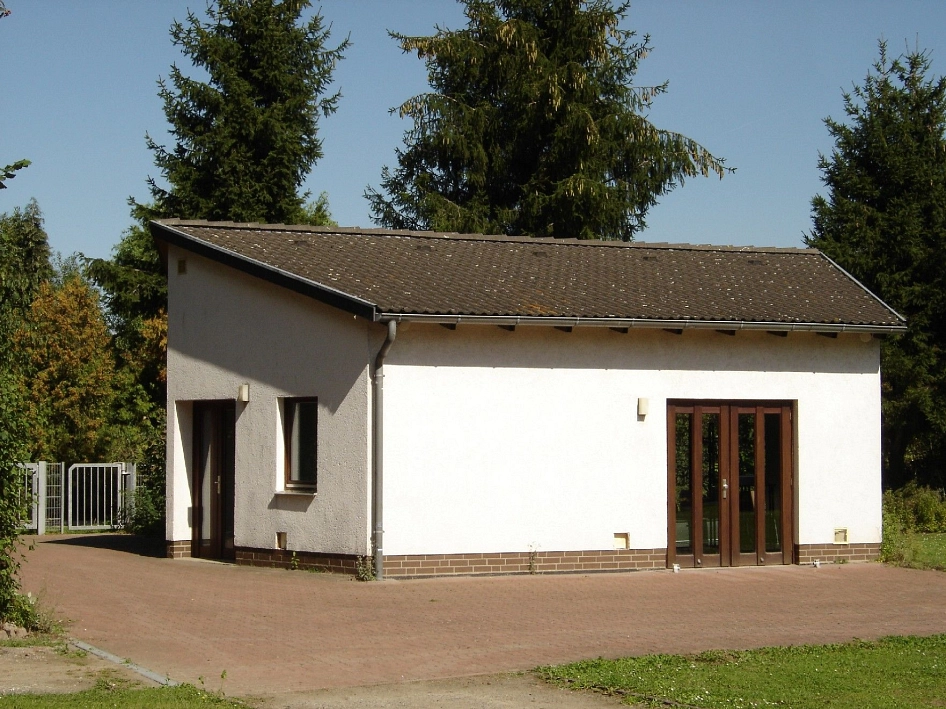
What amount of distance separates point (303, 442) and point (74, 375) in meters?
28.5

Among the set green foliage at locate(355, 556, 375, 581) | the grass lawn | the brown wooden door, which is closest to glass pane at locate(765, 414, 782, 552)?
green foliage at locate(355, 556, 375, 581)

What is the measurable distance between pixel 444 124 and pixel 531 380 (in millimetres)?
19678

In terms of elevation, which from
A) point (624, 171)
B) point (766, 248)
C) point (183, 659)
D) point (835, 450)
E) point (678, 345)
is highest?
point (624, 171)

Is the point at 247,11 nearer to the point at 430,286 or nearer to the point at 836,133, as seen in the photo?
the point at 836,133

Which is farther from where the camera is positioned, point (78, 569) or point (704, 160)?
point (704, 160)

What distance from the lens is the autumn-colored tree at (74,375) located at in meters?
42.3

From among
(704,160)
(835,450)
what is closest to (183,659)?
(835,450)

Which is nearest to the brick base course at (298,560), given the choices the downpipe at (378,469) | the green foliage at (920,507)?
the downpipe at (378,469)

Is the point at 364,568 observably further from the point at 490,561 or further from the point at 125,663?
the point at 125,663

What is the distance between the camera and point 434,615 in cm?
1267

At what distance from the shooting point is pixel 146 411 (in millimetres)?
44219

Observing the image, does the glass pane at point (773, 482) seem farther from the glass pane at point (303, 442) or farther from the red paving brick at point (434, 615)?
the glass pane at point (303, 442)

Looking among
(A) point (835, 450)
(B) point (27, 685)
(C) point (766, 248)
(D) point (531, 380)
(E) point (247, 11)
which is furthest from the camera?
(E) point (247, 11)

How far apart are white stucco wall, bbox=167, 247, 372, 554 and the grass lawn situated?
6.67 m
